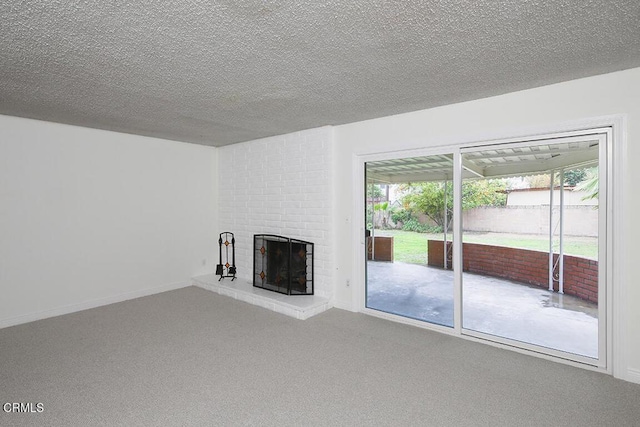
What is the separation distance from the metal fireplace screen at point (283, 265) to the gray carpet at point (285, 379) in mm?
807

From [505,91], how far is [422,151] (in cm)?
92

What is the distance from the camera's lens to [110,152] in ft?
13.9

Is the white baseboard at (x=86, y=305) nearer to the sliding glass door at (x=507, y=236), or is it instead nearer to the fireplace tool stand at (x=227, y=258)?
the fireplace tool stand at (x=227, y=258)

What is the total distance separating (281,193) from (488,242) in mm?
2751

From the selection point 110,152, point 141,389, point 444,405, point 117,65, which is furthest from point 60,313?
point 444,405

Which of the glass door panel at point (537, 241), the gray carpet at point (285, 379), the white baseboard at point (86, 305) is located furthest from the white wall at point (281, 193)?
the glass door panel at point (537, 241)

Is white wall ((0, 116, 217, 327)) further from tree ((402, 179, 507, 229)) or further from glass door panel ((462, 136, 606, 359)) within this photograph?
glass door panel ((462, 136, 606, 359))

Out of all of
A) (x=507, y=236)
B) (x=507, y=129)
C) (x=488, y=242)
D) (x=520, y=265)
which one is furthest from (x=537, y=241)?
(x=507, y=129)

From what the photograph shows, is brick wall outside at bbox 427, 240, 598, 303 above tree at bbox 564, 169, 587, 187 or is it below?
below

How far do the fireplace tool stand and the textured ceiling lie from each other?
256 centimetres

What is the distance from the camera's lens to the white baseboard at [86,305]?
11.6 ft

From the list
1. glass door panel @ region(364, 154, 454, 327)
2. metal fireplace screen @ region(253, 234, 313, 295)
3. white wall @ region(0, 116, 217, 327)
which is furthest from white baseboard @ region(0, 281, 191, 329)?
glass door panel @ region(364, 154, 454, 327)

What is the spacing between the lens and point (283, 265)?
4414mm

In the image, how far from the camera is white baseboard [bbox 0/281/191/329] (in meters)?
3.53
